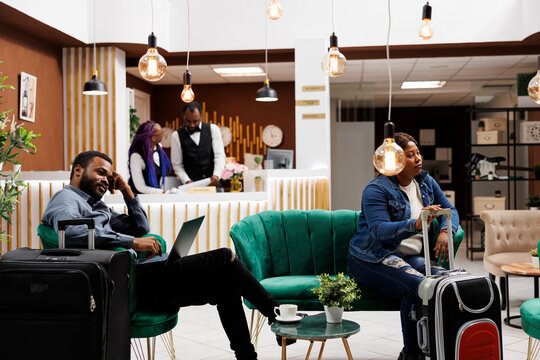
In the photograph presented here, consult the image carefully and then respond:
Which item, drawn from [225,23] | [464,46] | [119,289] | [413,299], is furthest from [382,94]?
[119,289]

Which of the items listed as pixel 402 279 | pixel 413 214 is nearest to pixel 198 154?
pixel 413 214

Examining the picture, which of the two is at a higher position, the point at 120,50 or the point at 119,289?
the point at 120,50


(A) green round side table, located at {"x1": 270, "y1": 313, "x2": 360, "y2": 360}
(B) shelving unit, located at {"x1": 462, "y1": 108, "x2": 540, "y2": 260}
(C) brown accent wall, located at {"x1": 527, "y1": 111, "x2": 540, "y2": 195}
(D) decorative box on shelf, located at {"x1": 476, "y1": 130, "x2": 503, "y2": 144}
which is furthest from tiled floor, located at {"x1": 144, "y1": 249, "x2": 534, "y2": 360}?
(C) brown accent wall, located at {"x1": 527, "y1": 111, "x2": 540, "y2": 195}

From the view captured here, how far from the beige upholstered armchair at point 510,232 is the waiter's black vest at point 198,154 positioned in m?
2.92

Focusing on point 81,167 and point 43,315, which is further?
point 81,167

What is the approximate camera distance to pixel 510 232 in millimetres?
6027

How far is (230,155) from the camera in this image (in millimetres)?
11641

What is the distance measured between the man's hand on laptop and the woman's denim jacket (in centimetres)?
124

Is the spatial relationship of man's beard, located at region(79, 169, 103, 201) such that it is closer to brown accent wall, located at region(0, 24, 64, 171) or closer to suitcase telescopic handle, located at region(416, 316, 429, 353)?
suitcase telescopic handle, located at region(416, 316, 429, 353)

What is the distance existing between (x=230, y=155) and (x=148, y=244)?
8272 mm

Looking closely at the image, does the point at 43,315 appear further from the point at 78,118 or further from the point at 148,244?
the point at 78,118

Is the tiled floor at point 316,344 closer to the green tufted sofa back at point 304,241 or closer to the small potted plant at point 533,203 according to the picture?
the green tufted sofa back at point 304,241

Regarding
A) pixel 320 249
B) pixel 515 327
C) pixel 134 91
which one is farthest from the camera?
pixel 134 91

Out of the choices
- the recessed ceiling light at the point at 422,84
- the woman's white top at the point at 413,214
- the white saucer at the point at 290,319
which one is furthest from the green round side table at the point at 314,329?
the recessed ceiling light at the point at 422,84
